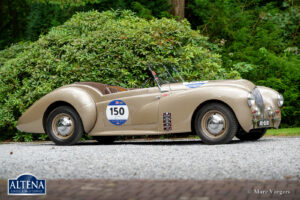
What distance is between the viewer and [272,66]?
14.1m

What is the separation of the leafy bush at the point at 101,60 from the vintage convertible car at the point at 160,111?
149 cm

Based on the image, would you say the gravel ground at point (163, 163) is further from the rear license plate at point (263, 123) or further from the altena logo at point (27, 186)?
the altena logo at point (27, 186)

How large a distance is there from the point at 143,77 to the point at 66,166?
514 cm

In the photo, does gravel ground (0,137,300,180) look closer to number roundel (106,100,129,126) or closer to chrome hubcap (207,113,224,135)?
chrome hubcap (207,113,224,135)

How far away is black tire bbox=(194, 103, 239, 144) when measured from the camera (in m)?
7.46

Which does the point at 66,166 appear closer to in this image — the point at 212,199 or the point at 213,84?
the point at 212,199

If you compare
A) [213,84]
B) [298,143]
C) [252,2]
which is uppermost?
[252,2]

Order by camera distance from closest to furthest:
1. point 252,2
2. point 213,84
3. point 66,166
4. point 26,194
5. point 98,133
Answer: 1. point 26,194
2. point 66,166
3. point 213,84
4. point 98,133
5. point 252,2

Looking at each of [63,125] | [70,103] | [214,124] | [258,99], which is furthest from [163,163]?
[63,125]

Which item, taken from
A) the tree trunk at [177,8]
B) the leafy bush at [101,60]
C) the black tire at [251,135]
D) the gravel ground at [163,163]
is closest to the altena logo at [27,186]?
the gravel ground at [163,163]

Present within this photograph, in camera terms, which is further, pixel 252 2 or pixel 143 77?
pixel 252 2

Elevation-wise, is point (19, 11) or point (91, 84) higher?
point (19, 11)

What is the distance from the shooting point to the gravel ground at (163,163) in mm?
5016

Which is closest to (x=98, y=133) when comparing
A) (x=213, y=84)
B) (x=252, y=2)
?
(x=213, y=84)
